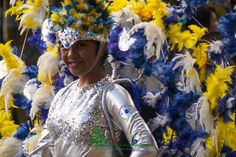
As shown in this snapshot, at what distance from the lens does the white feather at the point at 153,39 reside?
3604mm

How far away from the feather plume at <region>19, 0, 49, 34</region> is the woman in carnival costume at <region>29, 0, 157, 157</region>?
0.80 m

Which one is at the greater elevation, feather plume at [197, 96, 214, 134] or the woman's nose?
the woman's nose

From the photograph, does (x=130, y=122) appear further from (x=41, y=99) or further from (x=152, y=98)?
(x=41, y=99)

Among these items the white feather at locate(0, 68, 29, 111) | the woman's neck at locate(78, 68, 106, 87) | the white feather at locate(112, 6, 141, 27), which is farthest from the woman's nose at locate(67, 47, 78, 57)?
the white feather at locate(0, 68, 29, 111)

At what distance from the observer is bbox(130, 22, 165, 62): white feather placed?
3604 mm

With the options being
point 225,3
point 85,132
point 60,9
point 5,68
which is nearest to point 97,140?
point 85,132

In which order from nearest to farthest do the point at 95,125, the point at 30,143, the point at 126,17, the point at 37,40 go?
the point at 95,125, the point at 126,17, the point at 30,143, the point at 37,40

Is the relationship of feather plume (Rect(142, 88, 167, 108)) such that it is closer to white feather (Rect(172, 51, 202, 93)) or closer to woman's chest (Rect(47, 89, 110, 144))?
white feather (Rect(172, 51, 202, 93))

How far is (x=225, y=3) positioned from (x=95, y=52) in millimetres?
1557

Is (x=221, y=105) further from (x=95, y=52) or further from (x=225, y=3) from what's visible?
(x=225, y=3)

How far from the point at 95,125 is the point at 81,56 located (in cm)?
34

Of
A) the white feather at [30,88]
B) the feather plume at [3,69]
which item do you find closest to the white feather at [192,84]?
the white feather at [30,88]

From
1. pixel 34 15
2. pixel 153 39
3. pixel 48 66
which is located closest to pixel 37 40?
pixel 34 15

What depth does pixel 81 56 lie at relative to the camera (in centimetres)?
329
